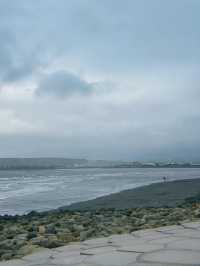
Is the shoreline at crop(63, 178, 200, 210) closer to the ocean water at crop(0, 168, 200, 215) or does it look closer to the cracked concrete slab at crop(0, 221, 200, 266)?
the ocean water at crop(0, 168, 200, 215)

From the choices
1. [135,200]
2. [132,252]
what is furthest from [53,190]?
[132,252]

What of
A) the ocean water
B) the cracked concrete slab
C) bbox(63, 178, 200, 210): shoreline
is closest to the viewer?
the cracked concrete slab

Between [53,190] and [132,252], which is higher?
[132,252]

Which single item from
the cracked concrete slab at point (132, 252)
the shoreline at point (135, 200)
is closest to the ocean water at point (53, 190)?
the shoreline at point (135, 200)

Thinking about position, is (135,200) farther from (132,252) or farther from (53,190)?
(132,252)

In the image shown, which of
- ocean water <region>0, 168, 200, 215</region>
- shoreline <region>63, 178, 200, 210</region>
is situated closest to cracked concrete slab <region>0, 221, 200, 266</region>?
shoreline <region>63, 178, 200, 210</region>

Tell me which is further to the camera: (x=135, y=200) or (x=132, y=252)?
(x=135, y=200)

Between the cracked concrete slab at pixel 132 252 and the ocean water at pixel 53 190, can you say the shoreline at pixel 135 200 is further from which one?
the cracked concrete slab at pixel 132 252

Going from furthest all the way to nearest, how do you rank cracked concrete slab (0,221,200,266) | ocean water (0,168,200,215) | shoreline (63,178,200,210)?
ocean water (0,168,200,215)
shoreline (63,178,200,210)
cracked concrete slab (0,221,200,266)

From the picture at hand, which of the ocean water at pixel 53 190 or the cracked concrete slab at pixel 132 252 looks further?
the ocean water at pixel 53 190

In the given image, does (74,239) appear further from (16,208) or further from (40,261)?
(16,208)

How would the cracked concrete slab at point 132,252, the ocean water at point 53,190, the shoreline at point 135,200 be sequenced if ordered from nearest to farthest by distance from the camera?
the cracked concrete slab at point 132,252 < the shoreline at point 135,200 < the ocean water at point 53,190

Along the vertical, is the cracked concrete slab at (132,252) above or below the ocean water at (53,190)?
above

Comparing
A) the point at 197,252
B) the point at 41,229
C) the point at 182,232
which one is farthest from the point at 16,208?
the point at 197,252
